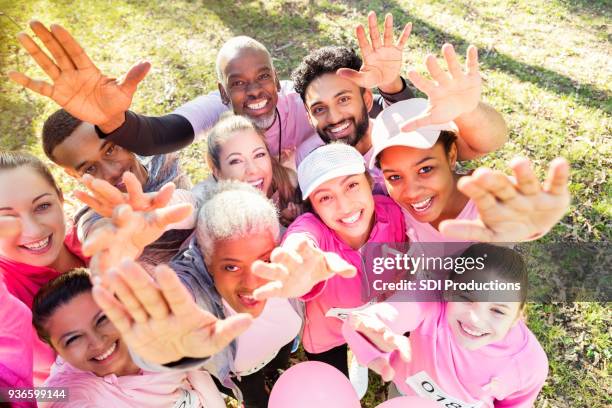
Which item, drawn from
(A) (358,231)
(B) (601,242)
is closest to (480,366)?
(A) (358,231)

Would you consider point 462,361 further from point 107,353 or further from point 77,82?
point 77,82

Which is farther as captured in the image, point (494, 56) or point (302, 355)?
point (494, 56)

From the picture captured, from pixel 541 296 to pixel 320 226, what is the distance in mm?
1992

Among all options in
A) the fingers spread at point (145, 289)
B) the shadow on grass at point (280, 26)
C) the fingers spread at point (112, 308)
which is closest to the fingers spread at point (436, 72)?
the fingers spread at point (145, 289)

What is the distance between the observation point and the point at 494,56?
17.1 feet

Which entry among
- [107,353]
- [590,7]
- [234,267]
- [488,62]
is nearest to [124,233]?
[234,267]

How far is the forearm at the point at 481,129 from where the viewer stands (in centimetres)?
229

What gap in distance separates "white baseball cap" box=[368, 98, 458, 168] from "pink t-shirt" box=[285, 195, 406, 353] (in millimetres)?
331

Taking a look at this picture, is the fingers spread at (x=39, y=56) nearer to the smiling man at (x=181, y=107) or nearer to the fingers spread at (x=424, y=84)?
the smiling man at (x=181, y=107)

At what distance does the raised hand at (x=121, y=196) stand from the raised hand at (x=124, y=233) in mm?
56

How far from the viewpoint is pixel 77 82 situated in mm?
2152

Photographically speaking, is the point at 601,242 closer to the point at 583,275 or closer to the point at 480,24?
the point at 583,275

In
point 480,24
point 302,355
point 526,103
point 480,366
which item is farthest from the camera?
point 480,24

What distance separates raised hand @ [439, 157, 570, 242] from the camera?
1526mm
